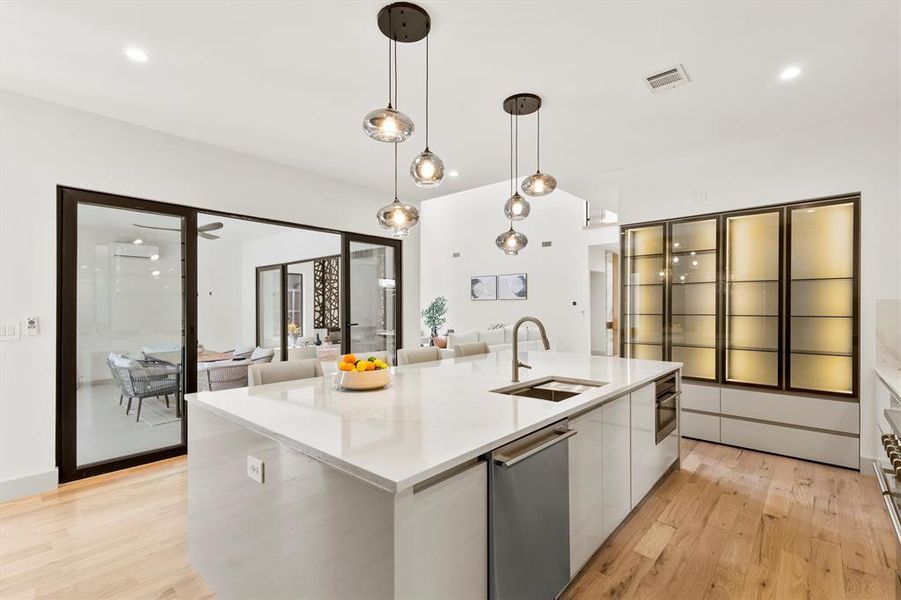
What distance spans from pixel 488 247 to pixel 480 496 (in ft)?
29.3

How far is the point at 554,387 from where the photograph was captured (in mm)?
2539

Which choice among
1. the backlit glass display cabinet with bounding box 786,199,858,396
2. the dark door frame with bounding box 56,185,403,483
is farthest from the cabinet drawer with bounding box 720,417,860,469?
the dark door frame with bounding box 56,185,403,483

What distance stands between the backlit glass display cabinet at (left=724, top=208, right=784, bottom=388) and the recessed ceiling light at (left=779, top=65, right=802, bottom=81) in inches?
52.0

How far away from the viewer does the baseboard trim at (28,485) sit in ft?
9.33

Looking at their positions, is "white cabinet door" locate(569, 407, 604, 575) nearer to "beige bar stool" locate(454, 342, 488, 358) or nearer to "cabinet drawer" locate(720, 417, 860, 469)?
"beige bar stool" locate(454, 342, 488, 358)

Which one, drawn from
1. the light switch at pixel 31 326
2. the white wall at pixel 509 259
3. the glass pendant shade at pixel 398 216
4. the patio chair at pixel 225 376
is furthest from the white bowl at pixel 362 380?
the white wall at pixel 509 259

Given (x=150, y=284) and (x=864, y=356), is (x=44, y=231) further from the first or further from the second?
(x=864, y=356)

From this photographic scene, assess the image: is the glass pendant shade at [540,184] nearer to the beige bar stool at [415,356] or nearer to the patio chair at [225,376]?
the beige bar stool at [415,356]

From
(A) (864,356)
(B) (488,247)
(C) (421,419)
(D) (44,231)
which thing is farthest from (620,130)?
(B) (488,247)

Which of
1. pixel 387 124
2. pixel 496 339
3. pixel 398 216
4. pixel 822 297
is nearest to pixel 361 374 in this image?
pixel 398 216

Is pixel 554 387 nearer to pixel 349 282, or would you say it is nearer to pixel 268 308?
pixel 349 282

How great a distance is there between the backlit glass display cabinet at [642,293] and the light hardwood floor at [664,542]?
1.59 m

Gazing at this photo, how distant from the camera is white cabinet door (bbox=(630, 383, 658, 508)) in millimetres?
2498

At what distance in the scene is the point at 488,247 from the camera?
1009 cm
